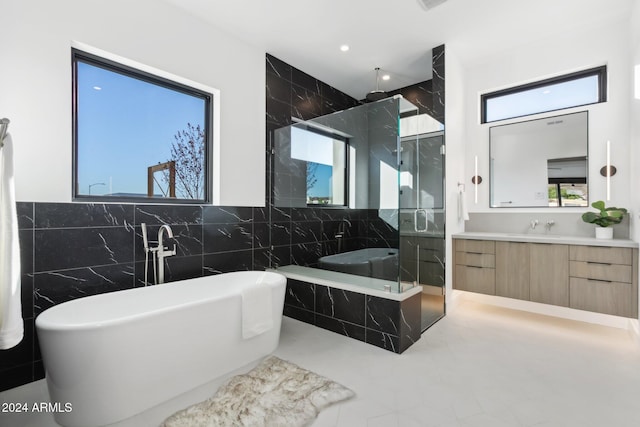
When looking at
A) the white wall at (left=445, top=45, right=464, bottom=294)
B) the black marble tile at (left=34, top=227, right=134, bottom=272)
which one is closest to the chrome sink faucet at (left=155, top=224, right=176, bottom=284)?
the black marble tile at (left=34, top=227, right=134, bottom=272)

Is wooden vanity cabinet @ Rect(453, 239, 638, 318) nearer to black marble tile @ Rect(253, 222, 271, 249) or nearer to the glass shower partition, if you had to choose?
the glass shower partition

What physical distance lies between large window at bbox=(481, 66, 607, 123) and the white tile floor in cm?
242

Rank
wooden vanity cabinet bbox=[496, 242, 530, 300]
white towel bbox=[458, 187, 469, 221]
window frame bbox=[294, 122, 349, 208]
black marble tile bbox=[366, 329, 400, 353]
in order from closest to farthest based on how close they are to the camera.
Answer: black marble tile bbox=[366, 329, 400, 353] < wooden vanity cabinet bbox=[496, 242, 530, 300] < window frame bbox=[294, 122, 349, 208] < white towel bbox=[458, 187, 469, 221]

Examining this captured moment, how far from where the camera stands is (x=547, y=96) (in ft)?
11.3

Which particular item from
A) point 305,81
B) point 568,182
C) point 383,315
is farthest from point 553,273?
point 305,81

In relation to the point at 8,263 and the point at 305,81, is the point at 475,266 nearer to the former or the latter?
the point at 305,81

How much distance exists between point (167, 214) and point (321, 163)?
1.69 meters

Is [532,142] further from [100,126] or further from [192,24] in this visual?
[100,126]

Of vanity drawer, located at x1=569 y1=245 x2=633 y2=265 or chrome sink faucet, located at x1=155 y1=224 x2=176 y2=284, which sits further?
vanity drawer, located at x1=569 y1=245 x2=633 y2=265

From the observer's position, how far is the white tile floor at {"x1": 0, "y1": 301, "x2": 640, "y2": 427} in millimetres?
1669

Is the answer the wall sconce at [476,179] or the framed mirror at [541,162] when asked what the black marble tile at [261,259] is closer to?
the wall sconce at [476,179]

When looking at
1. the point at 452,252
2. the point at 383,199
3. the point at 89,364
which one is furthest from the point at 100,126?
the point at 452,252

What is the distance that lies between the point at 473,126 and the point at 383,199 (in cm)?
→ 205

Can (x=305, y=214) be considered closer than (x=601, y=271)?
No
